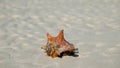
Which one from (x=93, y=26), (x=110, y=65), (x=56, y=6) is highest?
(x=56, y=6)

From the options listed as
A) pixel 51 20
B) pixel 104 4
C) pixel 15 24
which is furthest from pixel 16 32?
pixel 104 4

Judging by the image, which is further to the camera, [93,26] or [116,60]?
[93,26]

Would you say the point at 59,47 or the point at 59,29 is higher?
the point at 59,29

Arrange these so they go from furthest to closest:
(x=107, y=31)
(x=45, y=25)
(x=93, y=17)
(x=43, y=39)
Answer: (x=93, y=17), (x=45, y=25), (x=107, y=31), (x=43, y=39)

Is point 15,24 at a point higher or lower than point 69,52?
higher

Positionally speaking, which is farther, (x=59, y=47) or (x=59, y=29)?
(x=59, y=29)

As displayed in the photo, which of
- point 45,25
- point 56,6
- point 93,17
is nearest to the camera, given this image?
point 45,25

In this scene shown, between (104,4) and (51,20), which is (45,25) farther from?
(104,4)
